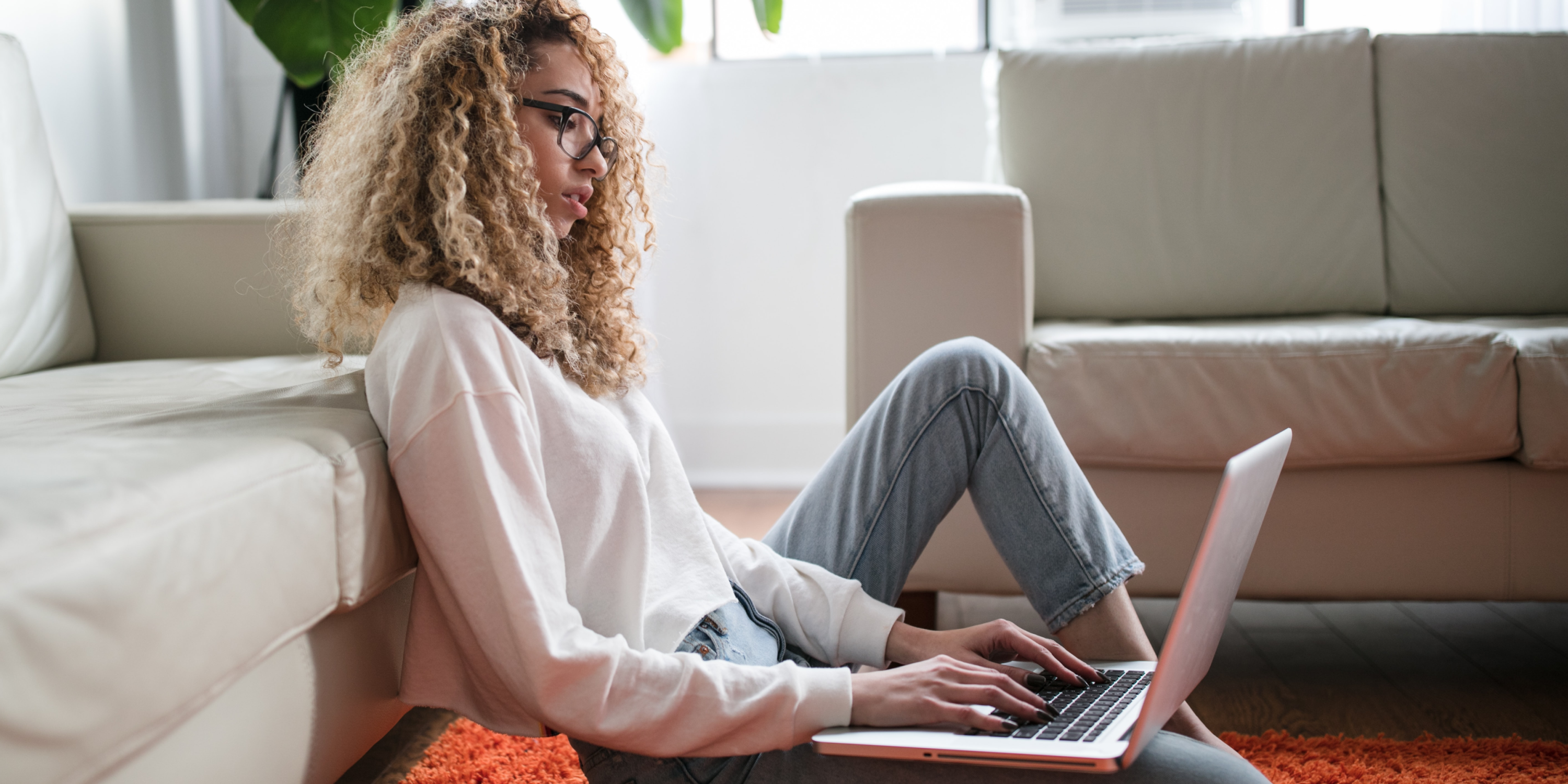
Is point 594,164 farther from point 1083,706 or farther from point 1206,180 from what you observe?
point 1206,180

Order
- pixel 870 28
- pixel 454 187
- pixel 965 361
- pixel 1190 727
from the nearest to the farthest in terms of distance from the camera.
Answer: pixel 454 187 < pixel 1190 727 < pixel 965 361 < pixel 870 28

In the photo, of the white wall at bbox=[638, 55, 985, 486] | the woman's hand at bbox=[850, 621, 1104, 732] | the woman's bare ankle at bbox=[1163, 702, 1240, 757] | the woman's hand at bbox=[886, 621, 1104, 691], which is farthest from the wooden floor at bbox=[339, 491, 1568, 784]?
the white wall at bbox=[638, 55, 985, 486]

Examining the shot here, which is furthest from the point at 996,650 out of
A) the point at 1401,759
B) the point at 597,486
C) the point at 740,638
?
the point at 1401,759

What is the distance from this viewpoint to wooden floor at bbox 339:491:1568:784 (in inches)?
50.4

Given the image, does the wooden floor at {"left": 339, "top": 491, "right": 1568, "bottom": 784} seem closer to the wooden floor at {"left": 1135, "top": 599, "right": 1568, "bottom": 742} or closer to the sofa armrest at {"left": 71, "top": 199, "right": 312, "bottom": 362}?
the wooden floor at {"left": 1135, "top": 599, "right": 1568, "bottom": 742}

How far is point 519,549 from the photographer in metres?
0.66

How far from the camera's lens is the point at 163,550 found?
550mm

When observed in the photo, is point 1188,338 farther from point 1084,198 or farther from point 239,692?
point 239,692

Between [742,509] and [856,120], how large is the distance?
1.01 m

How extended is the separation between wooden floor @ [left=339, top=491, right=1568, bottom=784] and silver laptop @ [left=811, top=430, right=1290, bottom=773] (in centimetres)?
60

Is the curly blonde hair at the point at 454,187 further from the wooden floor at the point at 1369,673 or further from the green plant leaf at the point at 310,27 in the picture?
the green plant leaf at the point at 310,27

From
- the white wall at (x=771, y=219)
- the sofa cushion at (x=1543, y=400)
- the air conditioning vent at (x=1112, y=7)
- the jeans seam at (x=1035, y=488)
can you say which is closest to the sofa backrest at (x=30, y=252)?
the jeans seam at (x=1035, y=488)

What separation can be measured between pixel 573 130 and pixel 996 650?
0.55m

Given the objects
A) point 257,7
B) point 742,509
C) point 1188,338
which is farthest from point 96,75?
point 1188,338
